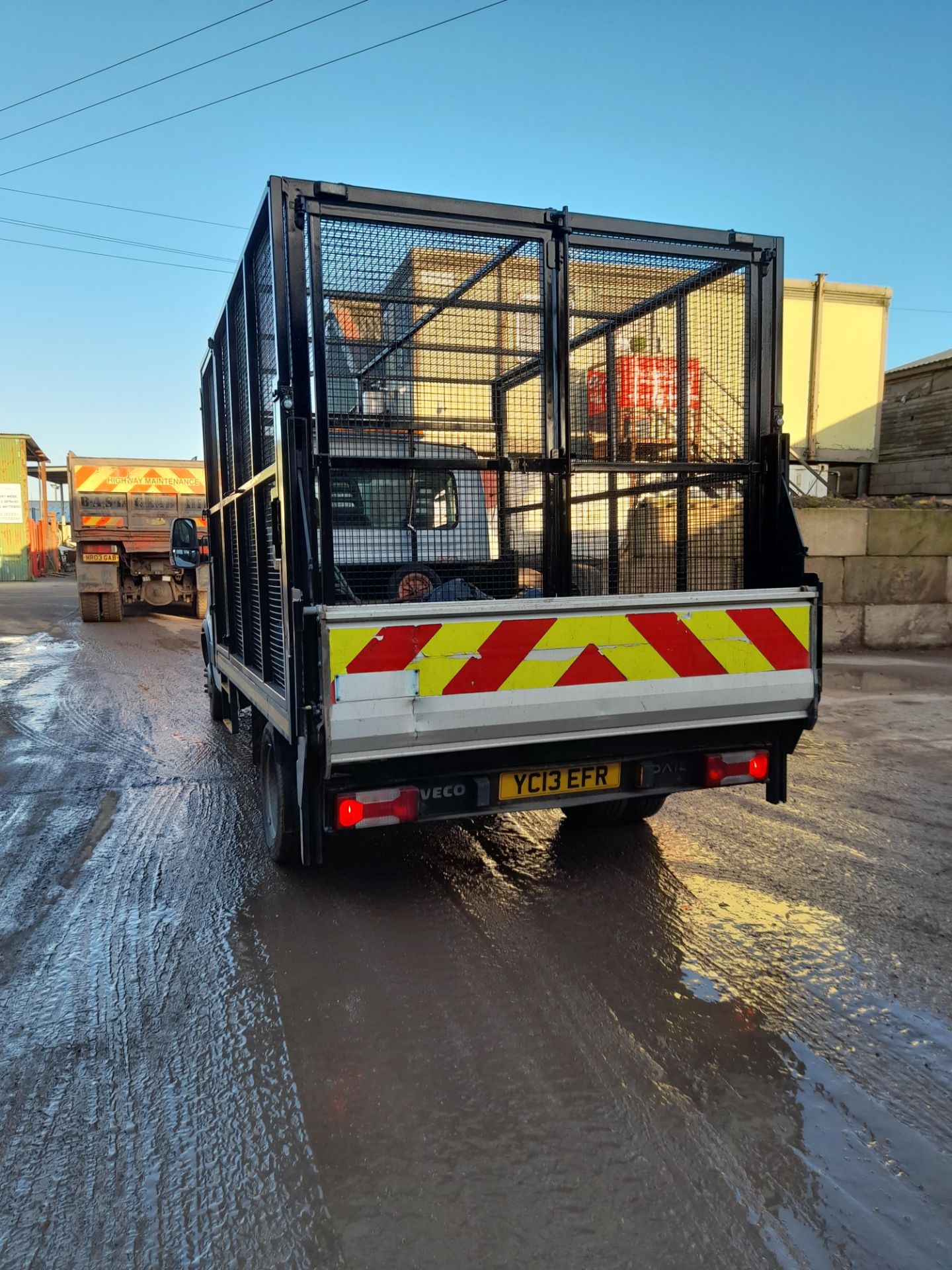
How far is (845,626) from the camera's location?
1141 centimetres

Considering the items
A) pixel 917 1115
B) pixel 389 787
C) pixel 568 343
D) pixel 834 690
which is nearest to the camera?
pixel 917 1115

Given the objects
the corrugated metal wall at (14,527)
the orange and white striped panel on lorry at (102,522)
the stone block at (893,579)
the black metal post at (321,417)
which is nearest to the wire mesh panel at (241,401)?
the black metal post at (321,417)

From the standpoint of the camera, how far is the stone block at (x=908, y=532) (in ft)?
37.1

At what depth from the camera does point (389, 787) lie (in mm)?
3402

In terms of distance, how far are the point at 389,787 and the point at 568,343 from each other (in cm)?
207

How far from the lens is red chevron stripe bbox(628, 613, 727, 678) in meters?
3.57

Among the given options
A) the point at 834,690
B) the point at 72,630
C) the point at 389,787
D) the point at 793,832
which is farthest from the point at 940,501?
the point at 72,630

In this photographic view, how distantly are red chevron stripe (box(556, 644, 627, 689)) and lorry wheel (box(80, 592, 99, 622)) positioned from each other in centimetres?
1656

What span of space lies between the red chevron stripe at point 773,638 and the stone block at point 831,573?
26.2 ft

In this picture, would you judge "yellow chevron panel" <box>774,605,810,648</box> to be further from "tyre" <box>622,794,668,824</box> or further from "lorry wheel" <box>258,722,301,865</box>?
"lorry wheel" <box>258,722,301,865</box>

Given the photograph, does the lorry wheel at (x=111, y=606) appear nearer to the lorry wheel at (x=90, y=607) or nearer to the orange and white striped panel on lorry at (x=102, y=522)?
the lorry wheel at (x=90, y=607)

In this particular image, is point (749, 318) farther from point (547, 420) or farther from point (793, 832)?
point (793, 832)

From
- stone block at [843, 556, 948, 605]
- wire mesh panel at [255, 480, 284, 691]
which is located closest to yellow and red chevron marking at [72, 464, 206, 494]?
stone block at [843, 556, 948, 605]

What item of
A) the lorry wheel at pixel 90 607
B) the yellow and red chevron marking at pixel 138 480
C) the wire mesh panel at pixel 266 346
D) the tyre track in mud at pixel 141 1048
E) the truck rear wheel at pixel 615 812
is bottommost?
the tyre track in mud at pixel 141 1048
